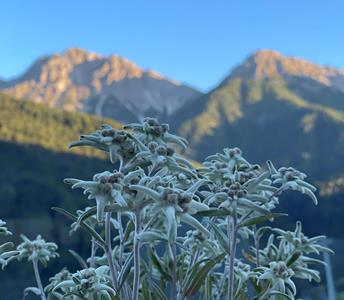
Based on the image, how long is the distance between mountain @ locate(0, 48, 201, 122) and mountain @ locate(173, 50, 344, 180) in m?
15.7

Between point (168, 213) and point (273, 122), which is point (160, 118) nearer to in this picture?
point (273, 122)

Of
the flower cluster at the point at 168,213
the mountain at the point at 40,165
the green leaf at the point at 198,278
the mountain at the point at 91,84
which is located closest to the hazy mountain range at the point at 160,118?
the mountain at the point at 40,165

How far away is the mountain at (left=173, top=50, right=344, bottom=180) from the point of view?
4841 centimetres

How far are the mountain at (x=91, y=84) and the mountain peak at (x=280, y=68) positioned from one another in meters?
9.96

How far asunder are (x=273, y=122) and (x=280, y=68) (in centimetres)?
3391

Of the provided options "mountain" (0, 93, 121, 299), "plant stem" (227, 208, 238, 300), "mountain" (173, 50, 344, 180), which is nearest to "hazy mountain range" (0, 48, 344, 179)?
"mountain" (173, 50, 344, 180)

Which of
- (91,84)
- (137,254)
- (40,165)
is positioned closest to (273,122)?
(40,165)

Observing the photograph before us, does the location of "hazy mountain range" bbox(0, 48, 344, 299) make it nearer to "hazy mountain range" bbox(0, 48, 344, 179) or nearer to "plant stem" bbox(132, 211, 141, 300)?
Result: "hazy mountain range" bbox(0, 48, 344, 179)

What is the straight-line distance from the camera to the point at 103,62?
101 meters

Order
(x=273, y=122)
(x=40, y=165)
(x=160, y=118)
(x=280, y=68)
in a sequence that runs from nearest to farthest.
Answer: (x=40, y=165), (x=160, y=118), (x=273, y=122), (x=280, y=68)

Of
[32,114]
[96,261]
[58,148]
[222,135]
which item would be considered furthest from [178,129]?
[96,261]

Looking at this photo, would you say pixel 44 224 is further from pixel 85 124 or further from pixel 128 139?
pixel 128 139

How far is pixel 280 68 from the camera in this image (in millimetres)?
92375

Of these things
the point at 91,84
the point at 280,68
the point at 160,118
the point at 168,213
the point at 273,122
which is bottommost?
the point at 168,213
